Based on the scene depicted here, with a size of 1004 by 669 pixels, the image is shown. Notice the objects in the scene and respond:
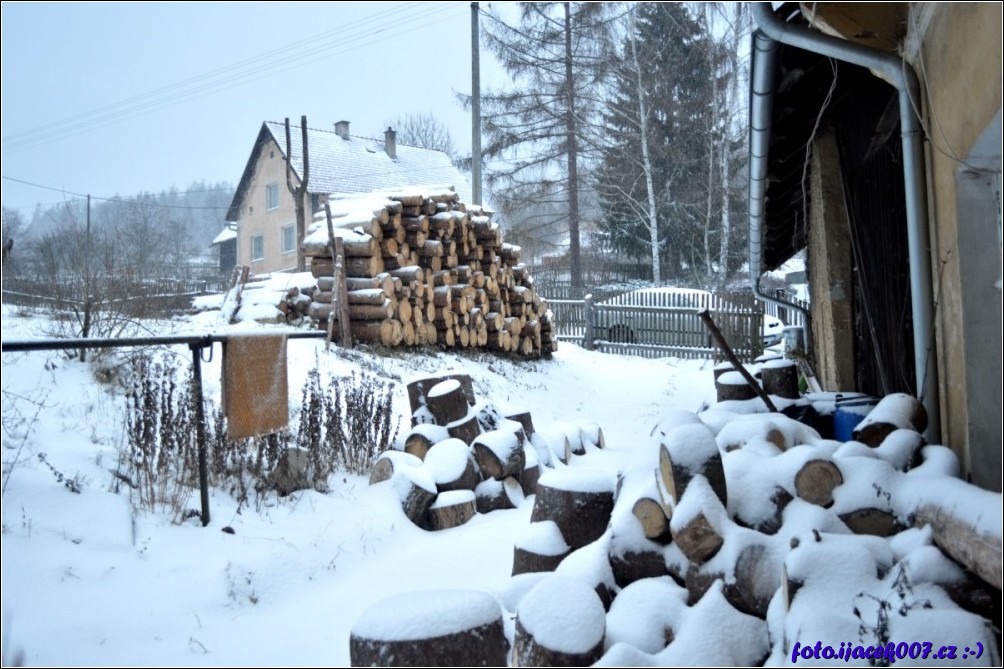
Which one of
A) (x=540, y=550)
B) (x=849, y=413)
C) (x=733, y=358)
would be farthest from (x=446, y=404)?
(x=849, y=413)

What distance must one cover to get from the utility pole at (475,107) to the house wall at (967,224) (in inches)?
610

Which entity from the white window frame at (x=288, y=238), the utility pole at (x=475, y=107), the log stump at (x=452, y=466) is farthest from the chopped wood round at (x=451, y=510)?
the white window frame at (x=288, y=238)

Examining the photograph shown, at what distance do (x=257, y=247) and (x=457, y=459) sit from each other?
25520mm

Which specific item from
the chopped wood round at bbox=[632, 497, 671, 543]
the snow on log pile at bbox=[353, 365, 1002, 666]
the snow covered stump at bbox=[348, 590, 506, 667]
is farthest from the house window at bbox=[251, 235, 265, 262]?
the snow covered stump at bbox=[348, 590, 506, 667]

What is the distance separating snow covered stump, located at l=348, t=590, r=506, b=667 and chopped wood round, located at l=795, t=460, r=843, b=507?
137 centimetres

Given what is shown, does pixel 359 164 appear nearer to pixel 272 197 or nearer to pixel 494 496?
pixel 272 197

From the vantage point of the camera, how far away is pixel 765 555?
293cm

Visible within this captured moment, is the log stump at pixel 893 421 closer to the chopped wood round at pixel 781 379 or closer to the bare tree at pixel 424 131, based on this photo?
the chopped wood round at pixel 781 379

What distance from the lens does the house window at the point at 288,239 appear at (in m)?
27.2

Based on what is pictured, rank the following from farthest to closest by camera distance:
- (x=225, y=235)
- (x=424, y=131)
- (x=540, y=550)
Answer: (x=225, y=235), (x=424, y=131), (x=540, y=550)

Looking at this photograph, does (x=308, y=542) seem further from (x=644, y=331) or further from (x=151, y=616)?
(x=644, y=331)

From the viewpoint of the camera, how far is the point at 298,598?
3.93m

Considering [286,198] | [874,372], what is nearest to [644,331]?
[874,372]

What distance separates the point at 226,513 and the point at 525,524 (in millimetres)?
1931
